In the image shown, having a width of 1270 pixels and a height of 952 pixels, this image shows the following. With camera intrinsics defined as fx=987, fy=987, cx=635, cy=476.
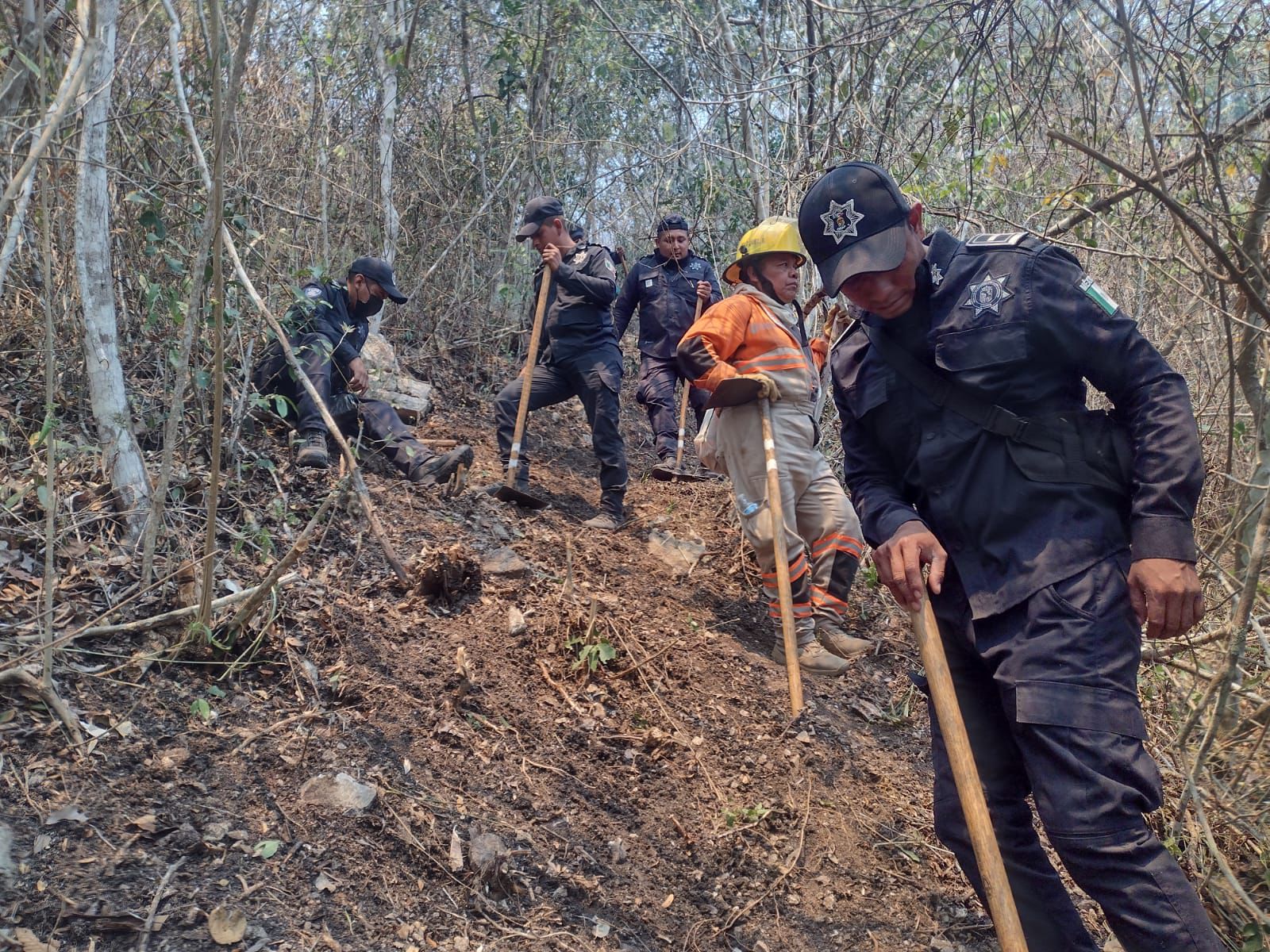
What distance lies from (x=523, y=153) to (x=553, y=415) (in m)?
2.74

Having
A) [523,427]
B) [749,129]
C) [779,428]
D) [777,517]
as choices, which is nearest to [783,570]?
[777,517]

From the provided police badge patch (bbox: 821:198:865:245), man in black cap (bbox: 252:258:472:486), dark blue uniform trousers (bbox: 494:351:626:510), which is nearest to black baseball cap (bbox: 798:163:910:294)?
police badge patch (bbox: 821:198:865:245)

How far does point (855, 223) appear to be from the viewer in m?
2.39

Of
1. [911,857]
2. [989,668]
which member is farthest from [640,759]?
[989,668]

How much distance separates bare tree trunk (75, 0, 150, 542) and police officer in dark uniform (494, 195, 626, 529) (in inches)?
117

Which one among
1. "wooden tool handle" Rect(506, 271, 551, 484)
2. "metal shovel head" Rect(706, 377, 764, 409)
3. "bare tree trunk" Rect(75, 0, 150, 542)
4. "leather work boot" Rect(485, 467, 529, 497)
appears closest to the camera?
"bare tree trunk" Rect(75, 0, 150, 542)

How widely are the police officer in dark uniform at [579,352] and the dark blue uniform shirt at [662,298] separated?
112 centimetres

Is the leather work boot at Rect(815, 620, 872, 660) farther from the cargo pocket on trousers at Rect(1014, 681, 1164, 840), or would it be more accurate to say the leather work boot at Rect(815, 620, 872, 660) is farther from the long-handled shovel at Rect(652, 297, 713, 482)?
the cargo pocket on trousers at Rect(1014, 681, 1164, 840)

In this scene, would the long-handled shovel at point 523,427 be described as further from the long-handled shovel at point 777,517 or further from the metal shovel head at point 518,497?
the long-handled shovel at point 777,517

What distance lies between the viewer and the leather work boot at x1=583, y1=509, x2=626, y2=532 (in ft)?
20.9

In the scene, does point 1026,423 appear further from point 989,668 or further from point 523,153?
point 523,153

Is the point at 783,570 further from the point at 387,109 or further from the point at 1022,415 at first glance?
the point at 387,109

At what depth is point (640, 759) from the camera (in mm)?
3832

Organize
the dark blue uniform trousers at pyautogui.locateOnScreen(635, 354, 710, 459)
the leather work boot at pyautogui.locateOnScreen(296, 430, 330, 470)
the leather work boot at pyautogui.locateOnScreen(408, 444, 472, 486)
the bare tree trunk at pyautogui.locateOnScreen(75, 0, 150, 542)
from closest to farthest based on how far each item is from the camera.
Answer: the bare tree trunk at pyautogui.locateOnScreen(75, 0, 150, 542) → the leather work boot at pyautogui.locateOnScreen(296, 430, 330, 470) → the leather work boot at pyautogui.locateOnScreen(408, 444, 472, 486) → the dark blue uniform trousers at pyautogui.locateOnScreen(635, 354, 710, 459)
